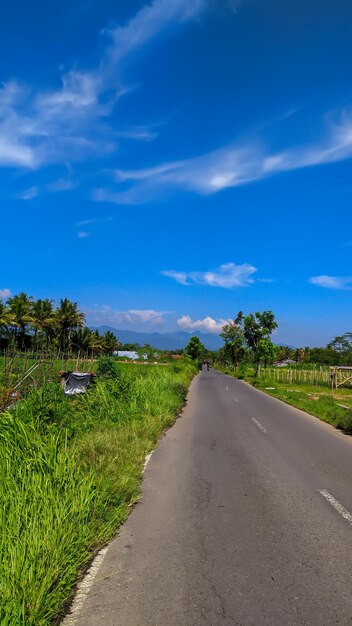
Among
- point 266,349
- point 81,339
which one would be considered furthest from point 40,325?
point 266,349

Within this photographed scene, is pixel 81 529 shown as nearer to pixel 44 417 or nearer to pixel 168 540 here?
pixel 168 540

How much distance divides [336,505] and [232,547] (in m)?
2.20

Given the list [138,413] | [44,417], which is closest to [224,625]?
[44,417]

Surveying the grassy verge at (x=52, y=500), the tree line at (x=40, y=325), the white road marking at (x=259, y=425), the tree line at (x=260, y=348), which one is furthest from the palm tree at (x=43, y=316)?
the grassy verge at (x=52, y=500)

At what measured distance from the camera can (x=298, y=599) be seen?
11.8 ft

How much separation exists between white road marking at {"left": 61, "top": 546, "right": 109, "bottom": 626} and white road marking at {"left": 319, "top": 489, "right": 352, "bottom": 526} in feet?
10.4

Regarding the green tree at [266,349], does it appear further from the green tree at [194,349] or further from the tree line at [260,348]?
the green tree at [194,349]

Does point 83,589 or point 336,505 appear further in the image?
point 336,505

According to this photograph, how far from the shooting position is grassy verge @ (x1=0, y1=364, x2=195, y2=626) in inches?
131

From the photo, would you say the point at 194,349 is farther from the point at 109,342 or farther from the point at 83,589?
the point at 83,589

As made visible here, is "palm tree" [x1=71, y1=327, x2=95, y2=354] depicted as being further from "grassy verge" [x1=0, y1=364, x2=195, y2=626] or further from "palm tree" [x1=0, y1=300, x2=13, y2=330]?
"grassy verge" [x1=0, y1=364, x2=195, y2=626]

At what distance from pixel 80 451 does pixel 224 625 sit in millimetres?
4366

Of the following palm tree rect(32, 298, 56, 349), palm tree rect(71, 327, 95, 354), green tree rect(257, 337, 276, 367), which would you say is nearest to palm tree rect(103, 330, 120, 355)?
palm tree rect(71, 327, 95, 354)

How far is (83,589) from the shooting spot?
371 cm
